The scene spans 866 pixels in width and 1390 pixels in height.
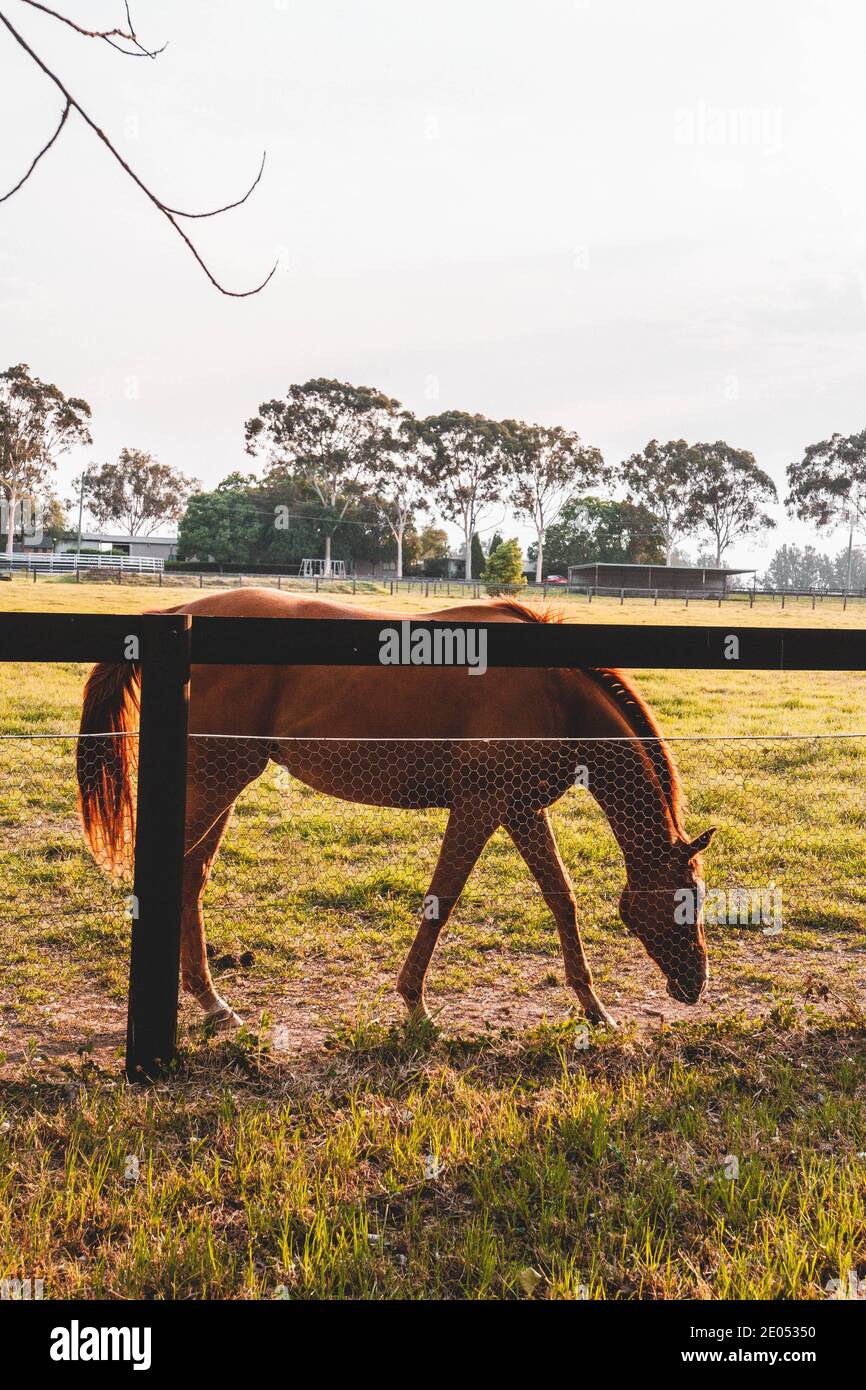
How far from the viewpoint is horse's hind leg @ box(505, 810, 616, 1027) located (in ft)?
11.1

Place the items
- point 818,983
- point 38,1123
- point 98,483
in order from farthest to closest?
point 98,483
point 818,983
point 38,1123

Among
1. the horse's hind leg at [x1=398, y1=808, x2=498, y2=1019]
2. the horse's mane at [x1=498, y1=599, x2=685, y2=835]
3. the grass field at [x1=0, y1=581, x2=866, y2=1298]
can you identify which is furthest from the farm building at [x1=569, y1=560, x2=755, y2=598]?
the horse's hind leg at [x1=398, y1=808, x2=498, y2=1019]

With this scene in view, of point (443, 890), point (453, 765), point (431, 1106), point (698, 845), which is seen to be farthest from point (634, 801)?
point (431, 1106)

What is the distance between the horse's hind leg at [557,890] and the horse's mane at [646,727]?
481 mm

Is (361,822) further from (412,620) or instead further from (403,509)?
(403,509)

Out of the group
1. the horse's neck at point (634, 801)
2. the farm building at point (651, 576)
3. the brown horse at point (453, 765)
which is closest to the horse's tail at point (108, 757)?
the brown horse at point (453, 765)

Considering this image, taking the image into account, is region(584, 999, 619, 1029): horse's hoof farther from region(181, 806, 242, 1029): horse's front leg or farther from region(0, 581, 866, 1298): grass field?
region(181, 806, 242, 1029): horse's front leg

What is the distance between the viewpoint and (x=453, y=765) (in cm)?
346

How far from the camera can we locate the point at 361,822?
6047mm

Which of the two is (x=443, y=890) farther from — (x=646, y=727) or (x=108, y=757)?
(x=108, y=757)

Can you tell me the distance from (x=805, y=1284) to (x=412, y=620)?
83.8 inches

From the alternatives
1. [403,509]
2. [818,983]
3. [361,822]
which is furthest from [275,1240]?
[403,509]
